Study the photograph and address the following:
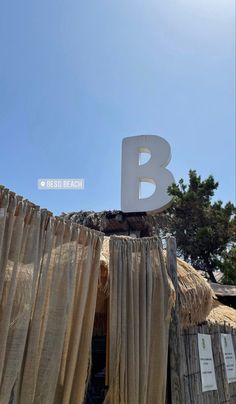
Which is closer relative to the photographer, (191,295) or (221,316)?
(191,295)

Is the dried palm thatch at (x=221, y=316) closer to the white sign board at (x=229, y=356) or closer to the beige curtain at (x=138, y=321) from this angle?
the white sign board at (x=229, y=356)

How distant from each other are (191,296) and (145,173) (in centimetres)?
643

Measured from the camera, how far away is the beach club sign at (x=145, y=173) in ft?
33.5

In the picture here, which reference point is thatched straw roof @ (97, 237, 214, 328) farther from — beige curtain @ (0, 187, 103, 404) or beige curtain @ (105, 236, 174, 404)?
beige curtain @ (0, 187, 103, 404)

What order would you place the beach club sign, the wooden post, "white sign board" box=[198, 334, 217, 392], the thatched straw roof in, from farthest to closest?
the beach club sign, "white sign board" box=[198, 334, 217, 392], the thatched straw roof, the wooden post

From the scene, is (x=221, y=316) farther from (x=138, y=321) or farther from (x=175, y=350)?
(x=138, y=321)

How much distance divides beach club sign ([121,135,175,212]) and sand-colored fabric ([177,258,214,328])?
5.35 metres

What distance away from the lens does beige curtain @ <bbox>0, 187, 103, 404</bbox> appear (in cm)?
236

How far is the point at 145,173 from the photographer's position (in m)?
10.6

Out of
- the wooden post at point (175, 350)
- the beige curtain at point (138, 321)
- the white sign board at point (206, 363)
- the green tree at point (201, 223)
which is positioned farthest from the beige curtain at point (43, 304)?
the green tree at point (201, 223)

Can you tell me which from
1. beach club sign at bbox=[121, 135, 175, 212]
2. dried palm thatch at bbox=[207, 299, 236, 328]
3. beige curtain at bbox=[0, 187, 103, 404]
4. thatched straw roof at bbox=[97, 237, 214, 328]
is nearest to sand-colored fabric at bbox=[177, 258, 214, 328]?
thatched straw roof at bbox=[97, 237, 214, 328]

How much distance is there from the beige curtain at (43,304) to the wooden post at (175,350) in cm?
107

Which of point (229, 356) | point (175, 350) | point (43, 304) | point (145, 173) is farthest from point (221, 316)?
point (145, 173)

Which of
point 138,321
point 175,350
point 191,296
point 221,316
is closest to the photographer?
point 138,321
